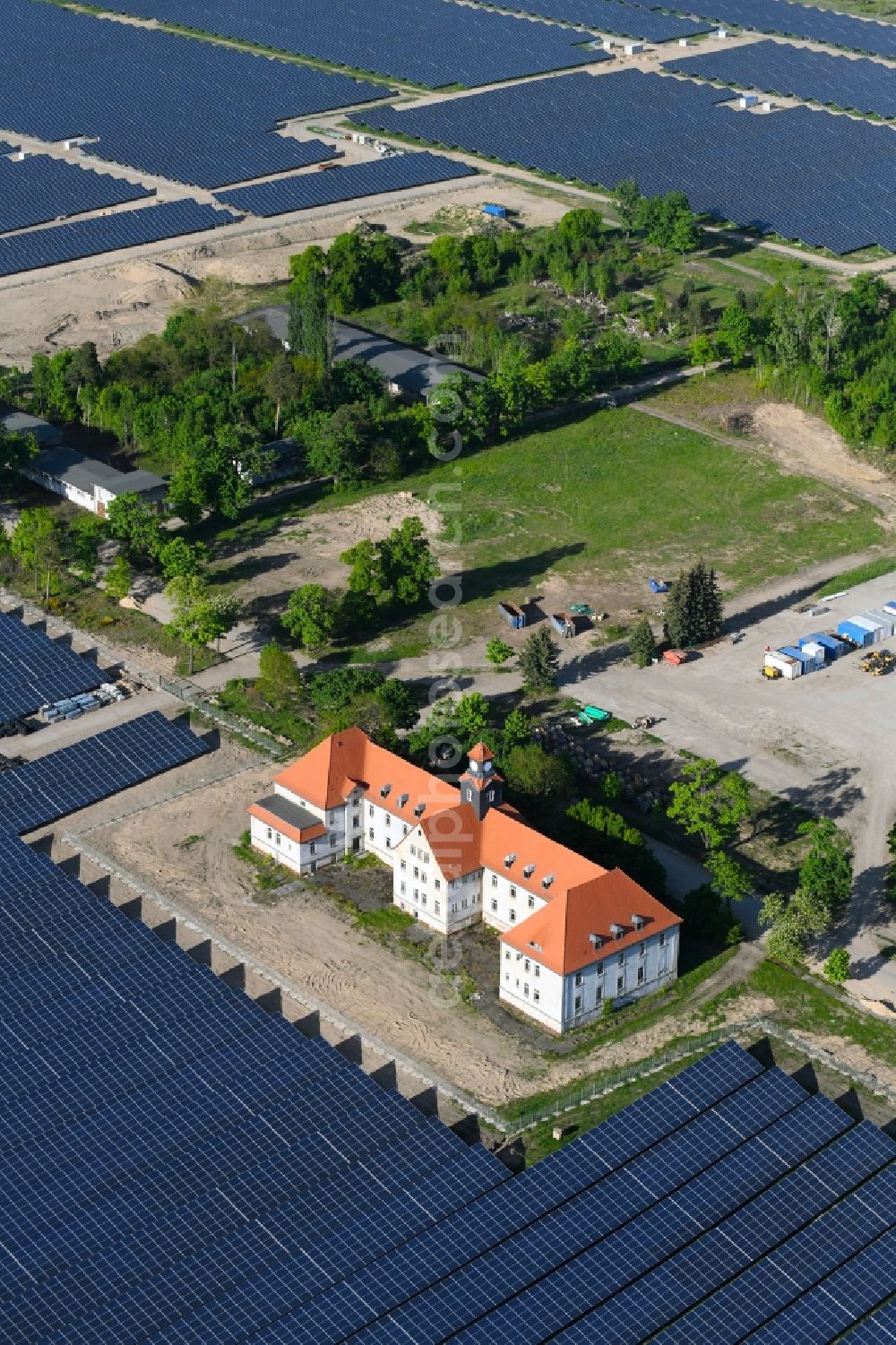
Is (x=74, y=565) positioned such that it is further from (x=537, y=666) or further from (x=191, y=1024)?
(x=191, y=1024)

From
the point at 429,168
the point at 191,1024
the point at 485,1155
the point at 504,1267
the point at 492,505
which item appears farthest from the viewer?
the point at 429,168

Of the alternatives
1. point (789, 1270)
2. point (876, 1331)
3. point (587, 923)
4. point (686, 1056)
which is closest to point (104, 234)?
point (587, 923)

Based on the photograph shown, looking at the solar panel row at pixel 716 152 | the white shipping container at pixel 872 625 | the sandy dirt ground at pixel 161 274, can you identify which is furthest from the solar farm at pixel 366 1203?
the solar panel row at pixel 716 152

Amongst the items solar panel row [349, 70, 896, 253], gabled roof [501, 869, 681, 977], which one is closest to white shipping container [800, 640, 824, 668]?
gabled roof [501, 869, 681, 977]

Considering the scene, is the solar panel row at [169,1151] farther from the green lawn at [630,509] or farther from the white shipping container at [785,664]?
the green lawn at [630,509]

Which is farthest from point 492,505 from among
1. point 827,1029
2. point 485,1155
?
point 485,1155

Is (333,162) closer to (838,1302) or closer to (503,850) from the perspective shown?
(503,850)

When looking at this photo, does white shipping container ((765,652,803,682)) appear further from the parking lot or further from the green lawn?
the green lawn
